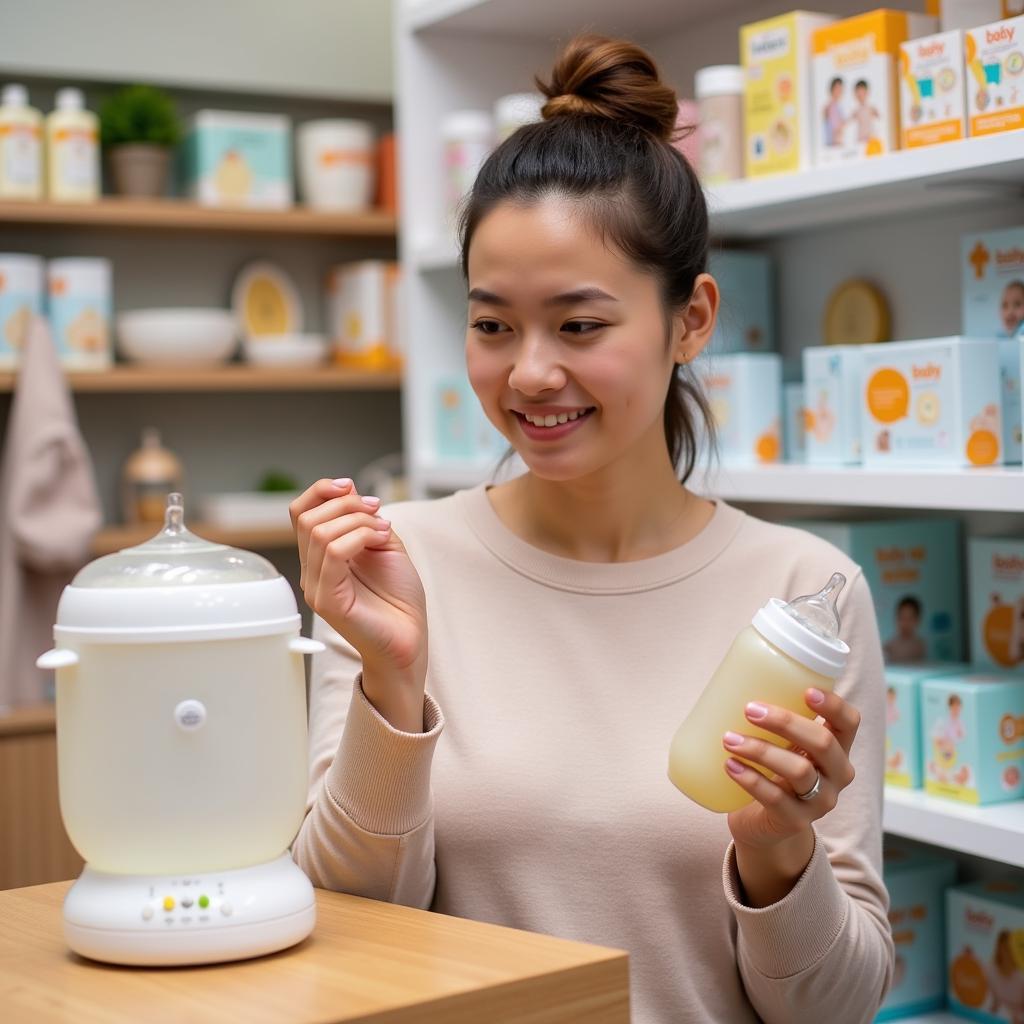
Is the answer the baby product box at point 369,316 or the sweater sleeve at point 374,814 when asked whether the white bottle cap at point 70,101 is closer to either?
the baby product box at point 369,316

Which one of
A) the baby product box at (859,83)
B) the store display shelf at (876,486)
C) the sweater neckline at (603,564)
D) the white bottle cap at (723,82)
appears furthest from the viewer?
the white bottle cap at (723,82)

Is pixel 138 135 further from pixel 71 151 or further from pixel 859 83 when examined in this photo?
pixel 859 83

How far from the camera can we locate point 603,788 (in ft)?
4.40

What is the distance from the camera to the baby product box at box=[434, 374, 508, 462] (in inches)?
100

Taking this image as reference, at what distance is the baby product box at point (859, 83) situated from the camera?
1.87m

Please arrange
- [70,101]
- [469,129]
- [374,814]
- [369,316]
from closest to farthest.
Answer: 1. [374,814]
2. [469,129]
3. [70,101]
4. [369,316]

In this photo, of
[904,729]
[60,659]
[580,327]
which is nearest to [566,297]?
[580,327]

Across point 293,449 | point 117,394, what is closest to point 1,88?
point 117,394

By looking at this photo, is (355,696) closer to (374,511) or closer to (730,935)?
(374,511)

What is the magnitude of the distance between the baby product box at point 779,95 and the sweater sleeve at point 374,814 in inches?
43.3

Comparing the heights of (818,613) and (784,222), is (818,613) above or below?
below

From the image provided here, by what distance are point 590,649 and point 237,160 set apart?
213 cm

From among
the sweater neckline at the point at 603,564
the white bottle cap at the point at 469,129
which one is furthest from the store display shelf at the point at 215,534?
the sweater neckline at the point at 603,564

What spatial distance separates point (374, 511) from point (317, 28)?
8.40 ft
